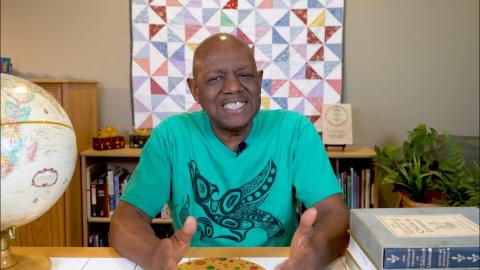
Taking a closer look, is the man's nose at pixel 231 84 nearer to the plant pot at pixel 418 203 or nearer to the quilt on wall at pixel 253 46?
the plant pot at pixel 418 203

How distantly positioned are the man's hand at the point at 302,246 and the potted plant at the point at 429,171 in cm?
148

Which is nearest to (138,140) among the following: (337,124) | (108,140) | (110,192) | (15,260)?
(108,140)

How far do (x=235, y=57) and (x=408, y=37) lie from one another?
1908mm

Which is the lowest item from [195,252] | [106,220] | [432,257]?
[106,220]

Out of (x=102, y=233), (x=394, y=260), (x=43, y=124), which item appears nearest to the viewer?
(x=394, y=260)

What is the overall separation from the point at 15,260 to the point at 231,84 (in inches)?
28.1

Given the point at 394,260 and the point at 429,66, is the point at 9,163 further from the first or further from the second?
the point at 429,66

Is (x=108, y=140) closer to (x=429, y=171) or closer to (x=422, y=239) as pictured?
(x=429, y=171)

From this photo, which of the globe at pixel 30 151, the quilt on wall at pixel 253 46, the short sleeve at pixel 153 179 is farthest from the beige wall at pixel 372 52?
the globe at pixel 30 151

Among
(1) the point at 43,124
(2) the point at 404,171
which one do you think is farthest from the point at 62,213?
(2) the point at 404,171

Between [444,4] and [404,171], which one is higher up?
[444,4]

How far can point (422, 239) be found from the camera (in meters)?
0.67

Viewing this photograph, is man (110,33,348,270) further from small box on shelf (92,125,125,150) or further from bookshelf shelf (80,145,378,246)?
small box on shelf (92,125,125,150)

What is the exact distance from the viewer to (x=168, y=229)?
2695mm
